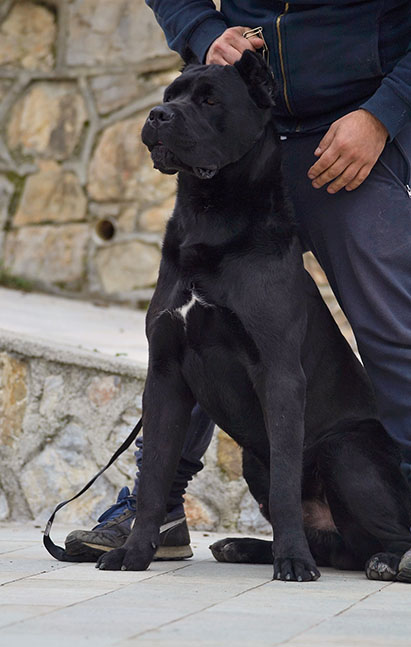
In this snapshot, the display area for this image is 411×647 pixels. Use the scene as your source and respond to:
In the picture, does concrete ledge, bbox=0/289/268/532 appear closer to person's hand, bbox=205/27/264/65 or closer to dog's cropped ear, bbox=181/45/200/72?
dog's cropped ear, bbox=181/45/200/72

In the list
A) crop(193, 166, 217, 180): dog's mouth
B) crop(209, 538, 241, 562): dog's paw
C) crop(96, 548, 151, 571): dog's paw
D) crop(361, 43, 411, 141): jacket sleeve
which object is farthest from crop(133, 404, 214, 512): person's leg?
crop(361, 43, 411, 141): jacket sleeve

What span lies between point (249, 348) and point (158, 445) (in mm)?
353

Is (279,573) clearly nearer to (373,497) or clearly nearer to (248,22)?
(373,497)

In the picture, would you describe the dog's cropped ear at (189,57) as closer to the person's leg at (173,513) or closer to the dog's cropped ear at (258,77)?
the dog's cropped ear at (258,77)

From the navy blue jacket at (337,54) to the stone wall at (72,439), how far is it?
1522 millimetres

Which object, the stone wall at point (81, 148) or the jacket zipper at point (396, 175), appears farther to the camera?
the stone wall at point (81, 148)

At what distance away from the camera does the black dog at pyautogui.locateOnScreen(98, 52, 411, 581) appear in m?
2.39

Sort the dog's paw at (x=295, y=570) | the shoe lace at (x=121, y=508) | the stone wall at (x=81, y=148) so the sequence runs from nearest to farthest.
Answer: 1. the dog's paw at (x=295, y=570)
2. the shoe lace at (x=121, y=508)
3. the stone wall at (x=81, y=148)

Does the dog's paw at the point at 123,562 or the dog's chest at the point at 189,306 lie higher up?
the dog's chest at the point at 189,306

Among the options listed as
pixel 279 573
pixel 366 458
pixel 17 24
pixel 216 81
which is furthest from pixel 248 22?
pixel 17 24

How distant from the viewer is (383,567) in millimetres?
2439

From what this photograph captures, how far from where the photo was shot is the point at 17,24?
5.96m

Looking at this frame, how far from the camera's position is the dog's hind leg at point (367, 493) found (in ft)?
8.27

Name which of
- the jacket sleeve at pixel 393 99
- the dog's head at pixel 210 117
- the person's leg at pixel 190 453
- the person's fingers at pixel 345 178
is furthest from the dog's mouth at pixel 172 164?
A: the person's leg at pixel 190 453
